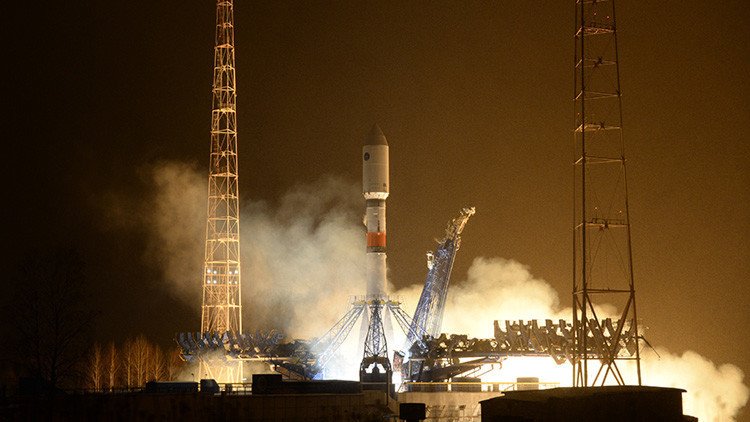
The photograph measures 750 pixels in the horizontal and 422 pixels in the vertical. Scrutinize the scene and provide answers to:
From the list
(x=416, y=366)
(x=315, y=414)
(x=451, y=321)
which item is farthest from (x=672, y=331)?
(x=315, y=414)

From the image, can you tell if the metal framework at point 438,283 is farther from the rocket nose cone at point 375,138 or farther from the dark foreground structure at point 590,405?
the dark foreground structure at point 590,405

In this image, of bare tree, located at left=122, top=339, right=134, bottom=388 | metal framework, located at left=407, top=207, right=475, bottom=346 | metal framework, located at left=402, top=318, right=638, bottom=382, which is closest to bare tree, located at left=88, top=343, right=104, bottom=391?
bare tree, located at left=122, top=339, right=134, bottom=388

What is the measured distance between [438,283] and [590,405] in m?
28.8

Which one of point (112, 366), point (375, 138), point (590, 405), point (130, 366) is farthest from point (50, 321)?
point (590, 405)

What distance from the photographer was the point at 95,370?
268ft

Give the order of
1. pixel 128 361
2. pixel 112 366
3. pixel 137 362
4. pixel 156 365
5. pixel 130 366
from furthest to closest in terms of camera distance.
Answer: pixel 156 365 → pixel 130 366 → pixel 128 361 → pixel 137 362 → pixel 112 366

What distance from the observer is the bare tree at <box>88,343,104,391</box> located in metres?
79.6

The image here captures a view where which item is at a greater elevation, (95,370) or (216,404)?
(95,370)

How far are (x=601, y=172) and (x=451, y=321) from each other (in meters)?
18.3

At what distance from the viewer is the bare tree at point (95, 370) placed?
3135 inches

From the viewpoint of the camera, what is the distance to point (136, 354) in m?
86.9

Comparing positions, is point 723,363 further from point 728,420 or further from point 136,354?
point 136,354

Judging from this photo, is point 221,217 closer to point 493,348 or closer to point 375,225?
point 375,225

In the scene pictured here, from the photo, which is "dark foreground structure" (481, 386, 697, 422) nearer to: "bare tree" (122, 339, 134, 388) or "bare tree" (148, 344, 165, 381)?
"bare tree" (122, 339, 134, 388)
